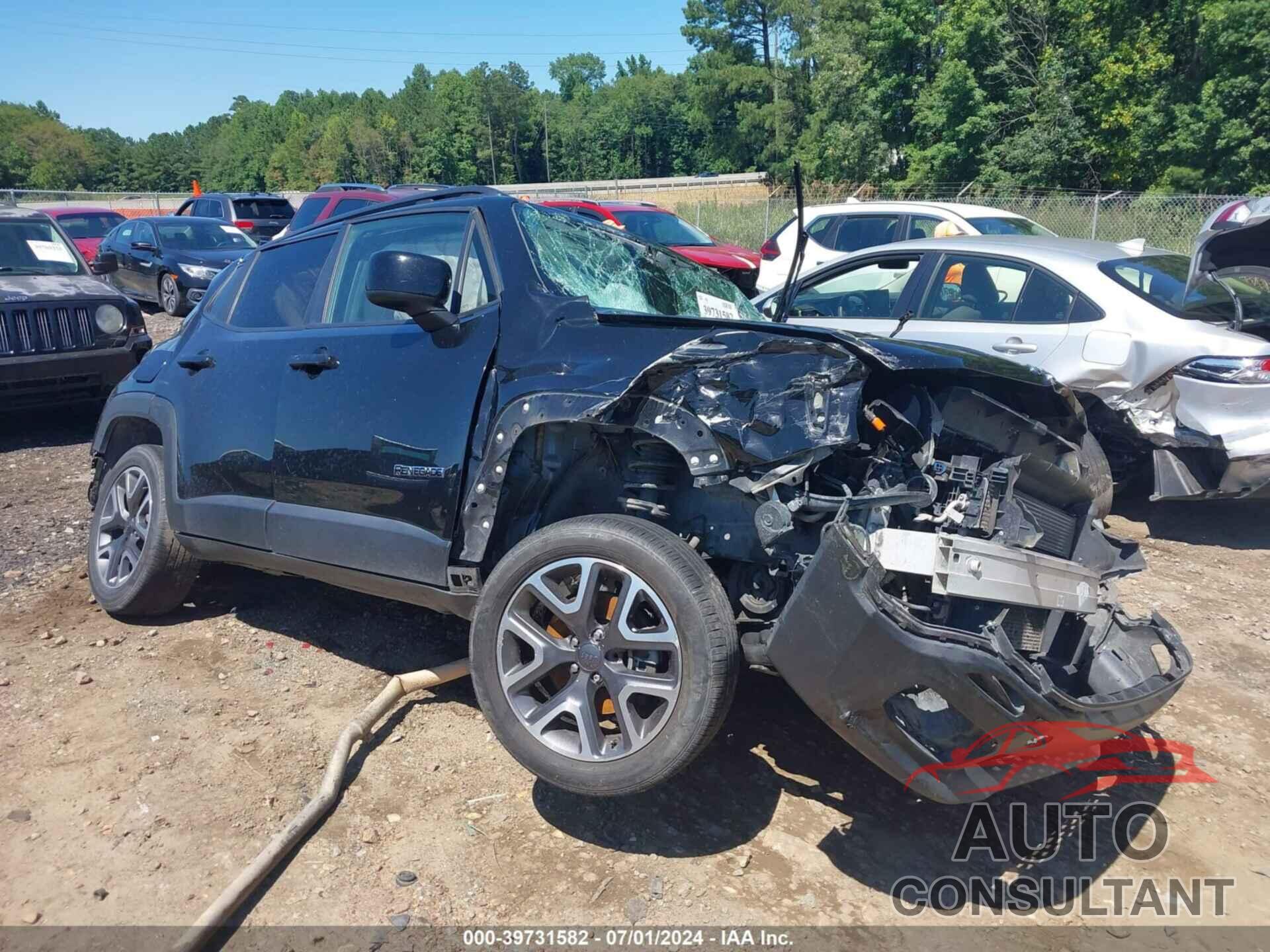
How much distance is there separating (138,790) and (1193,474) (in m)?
5.19

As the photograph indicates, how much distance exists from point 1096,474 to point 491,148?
8826 centimetres

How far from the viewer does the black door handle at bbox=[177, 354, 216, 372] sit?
4.13m

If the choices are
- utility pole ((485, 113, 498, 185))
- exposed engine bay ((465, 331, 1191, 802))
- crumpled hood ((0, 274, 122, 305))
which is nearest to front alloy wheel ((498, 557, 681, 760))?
exposed engine bay ((465, 331, 1191, 802))

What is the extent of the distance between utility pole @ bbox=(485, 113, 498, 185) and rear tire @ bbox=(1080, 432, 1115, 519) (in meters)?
86.1

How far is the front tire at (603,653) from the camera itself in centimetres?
260

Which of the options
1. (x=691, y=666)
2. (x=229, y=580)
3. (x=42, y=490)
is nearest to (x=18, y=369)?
(x=42, y=490)

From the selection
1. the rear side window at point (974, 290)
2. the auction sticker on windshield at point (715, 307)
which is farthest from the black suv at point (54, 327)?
the rear side window at point (974, 290)

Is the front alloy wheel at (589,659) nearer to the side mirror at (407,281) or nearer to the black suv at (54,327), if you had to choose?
the side mirror at (407,281)

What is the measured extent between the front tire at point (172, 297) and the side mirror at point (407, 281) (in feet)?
39.1

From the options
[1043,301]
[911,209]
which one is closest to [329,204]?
[911,209]

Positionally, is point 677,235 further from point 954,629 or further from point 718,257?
point 954,629

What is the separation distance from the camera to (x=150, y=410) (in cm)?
434

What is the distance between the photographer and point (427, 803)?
3.07 meters
